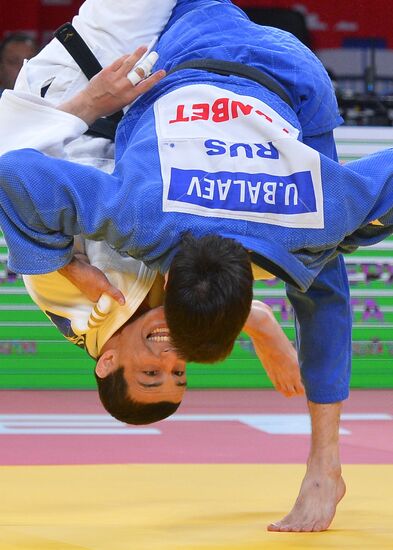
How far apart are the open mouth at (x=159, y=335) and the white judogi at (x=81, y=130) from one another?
8cm

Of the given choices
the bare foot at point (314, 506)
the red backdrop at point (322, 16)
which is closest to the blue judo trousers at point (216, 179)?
the bare foot at point (314, 506)

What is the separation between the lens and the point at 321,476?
3.36m

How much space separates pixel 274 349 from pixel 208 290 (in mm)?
810

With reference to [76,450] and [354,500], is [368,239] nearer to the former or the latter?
[354,500]

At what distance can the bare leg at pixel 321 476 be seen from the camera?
3.28 meters

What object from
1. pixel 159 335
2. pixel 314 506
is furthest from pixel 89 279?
pixel 314 506

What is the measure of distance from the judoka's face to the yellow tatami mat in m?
0.36

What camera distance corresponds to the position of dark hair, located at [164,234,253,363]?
8.31 feet

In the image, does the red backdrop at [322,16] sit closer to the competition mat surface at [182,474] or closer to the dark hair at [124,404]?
the competition mat surface at [182,474]

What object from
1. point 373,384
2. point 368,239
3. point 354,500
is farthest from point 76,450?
point 373,384

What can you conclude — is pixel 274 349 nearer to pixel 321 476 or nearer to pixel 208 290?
pixel 321 476

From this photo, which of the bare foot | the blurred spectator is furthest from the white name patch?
the blurred spectator

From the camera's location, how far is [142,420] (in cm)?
317

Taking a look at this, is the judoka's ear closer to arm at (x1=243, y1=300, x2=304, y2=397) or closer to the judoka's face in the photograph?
the judoka's face
